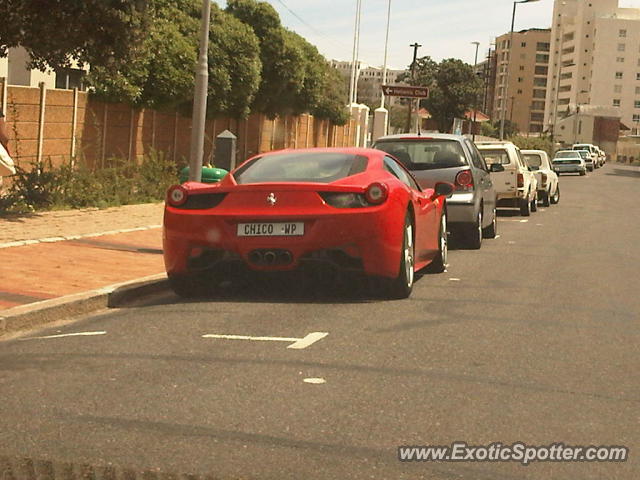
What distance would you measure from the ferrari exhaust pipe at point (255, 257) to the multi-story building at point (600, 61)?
166832 millimetres

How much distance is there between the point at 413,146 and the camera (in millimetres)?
16922

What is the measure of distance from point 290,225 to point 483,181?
8.32m

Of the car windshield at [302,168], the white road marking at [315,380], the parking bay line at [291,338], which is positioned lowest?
the parking bay line at [291,338]

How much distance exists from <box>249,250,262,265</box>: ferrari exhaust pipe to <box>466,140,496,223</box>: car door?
7.39m

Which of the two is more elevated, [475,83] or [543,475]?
[475,83]

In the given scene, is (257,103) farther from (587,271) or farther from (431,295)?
(431,295)

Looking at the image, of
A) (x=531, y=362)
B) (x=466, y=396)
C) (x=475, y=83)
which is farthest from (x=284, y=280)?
(x=475, y=83)

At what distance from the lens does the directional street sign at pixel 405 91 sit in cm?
2830

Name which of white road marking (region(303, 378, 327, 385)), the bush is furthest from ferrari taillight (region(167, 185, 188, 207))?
the bush

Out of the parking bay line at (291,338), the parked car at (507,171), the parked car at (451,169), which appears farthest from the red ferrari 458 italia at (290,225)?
the parked car at (507,171)

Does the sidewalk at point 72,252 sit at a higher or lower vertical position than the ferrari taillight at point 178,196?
lower

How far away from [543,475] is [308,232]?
16.8 feet

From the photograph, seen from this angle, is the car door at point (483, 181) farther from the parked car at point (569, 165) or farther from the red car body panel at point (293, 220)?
the parked car at point (569, 165)

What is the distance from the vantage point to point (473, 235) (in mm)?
16922
